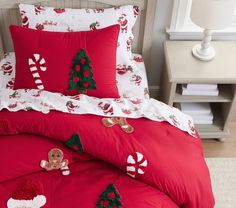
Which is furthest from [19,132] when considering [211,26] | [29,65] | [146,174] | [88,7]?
[211,26]

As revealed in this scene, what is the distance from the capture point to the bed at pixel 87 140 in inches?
57.1

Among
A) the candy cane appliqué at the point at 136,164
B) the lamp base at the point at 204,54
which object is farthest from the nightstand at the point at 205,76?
the candy cane appliqué at the point at 136,164

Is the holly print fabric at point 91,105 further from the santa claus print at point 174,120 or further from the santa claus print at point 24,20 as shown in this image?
the santa claus print at point 24,20

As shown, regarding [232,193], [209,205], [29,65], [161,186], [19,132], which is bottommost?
[232,193]

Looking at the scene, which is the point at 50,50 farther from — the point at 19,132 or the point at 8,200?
the point at 8,200

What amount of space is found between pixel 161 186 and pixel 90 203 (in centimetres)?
31

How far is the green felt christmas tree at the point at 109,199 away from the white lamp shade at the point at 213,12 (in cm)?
98

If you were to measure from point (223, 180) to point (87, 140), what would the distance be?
102 centimetres

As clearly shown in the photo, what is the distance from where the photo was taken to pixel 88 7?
2.01 metres

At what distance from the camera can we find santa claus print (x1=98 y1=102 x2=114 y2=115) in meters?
1.66

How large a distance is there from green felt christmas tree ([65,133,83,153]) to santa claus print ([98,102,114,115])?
0.21 meters

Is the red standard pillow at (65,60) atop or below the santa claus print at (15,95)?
atop

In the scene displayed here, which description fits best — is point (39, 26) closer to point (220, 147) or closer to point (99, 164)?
point (99, 164)

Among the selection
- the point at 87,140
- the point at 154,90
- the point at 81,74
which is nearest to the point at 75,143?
the point at 87,140
